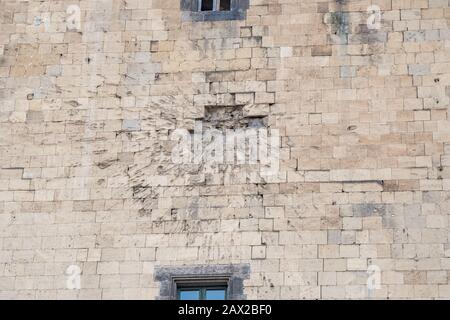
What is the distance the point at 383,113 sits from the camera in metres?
17.1

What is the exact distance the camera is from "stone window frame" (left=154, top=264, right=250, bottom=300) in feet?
53.8

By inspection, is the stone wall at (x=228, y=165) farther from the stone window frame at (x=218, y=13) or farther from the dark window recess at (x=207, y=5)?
the dark window recess at (x=207, y=5)

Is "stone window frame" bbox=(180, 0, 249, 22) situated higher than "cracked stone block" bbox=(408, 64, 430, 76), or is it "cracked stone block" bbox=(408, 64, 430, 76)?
"stone window frame" bbox=(180, 0, 249, 22)

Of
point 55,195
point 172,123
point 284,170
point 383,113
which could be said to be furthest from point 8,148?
→ point 383,113

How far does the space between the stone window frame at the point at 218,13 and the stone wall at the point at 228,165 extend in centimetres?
10

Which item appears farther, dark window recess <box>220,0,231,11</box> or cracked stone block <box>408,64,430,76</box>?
dark window recess <box>220,0,231,11</box>

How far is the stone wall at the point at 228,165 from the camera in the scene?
16.5 meters

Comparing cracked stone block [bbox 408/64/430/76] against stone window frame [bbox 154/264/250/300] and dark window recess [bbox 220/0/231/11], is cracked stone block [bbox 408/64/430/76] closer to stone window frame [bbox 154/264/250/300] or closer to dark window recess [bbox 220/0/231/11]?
dark window recess [bbox 220/0/231/11]

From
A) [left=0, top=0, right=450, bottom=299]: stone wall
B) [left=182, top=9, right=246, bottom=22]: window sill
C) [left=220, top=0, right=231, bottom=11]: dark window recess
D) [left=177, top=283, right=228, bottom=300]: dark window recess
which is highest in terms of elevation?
[left=220, top=0, right=231, bottom=11]: dark window recess

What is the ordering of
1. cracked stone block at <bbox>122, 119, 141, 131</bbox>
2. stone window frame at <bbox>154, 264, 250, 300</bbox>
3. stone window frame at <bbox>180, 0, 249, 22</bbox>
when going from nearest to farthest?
stone window frame at <bbox>154, 264, 250, 300</bbox>
cracked stone block at <bbox>122, 119, 141, 131</bbox>
stone window frame at <bbox>180, 0, 249, 22</bbox>

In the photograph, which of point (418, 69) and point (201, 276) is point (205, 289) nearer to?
point (201, 276)

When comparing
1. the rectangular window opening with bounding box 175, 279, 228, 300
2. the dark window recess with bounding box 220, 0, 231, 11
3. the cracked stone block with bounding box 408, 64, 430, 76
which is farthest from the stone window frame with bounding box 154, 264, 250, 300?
the dark window recess with bounding box 220, 0, 231, 11

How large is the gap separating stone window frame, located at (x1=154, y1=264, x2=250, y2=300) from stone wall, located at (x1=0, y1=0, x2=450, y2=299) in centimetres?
8

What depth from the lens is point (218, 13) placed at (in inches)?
702
